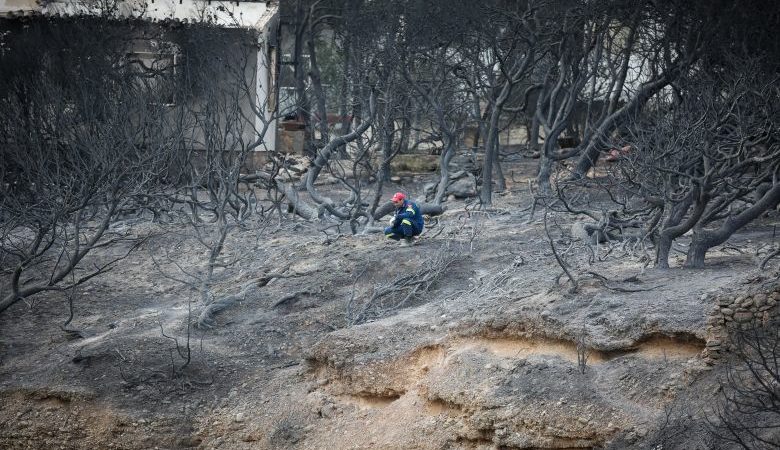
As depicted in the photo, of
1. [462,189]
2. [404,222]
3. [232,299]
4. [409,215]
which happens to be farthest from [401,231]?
[462,189]

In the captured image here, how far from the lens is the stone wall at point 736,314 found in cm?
871

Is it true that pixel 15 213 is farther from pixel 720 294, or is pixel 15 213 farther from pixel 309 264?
pixel 720 294

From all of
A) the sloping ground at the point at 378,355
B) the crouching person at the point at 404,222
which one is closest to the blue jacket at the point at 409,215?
the crouching person at the point at 404,222

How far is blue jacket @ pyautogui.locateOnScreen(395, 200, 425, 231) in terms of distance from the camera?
1509 centimetres

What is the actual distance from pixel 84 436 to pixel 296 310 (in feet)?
10.1

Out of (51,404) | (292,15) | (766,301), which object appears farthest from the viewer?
(292,15)

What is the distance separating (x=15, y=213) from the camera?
16297 mm

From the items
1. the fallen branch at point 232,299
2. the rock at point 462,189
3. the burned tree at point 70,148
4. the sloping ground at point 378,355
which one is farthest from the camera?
the rock at point 462,189

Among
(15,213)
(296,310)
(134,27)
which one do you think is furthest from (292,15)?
(296,310)

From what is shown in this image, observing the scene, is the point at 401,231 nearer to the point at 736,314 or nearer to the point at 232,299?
the point at 232,299

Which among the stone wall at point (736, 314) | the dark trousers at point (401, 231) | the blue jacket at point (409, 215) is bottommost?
the dark trousers at point (401, 231)

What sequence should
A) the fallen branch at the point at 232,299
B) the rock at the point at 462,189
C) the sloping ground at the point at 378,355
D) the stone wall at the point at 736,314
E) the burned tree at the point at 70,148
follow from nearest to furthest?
the stone wall at the point at 736,314 → the sloping ground at the point at 378,355 → the fallen branch at the point at 232,299 → the burned tree at the point at 70,148 → the rock at the point at 462,189

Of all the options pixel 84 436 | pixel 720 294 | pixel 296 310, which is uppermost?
pixel 720 294

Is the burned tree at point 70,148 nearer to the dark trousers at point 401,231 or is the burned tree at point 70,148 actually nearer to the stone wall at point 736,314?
the dark trousers at point 401,231
